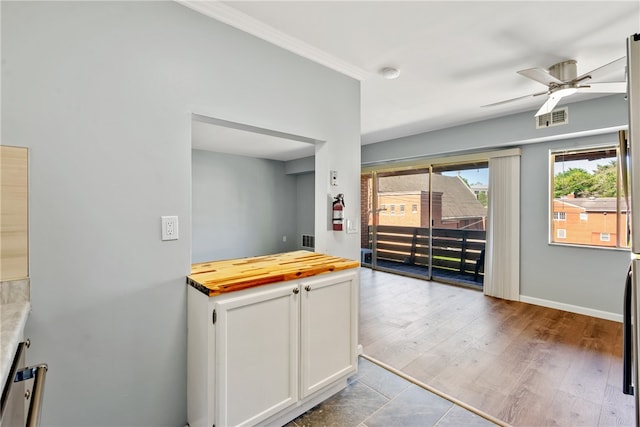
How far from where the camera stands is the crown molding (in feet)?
5.38

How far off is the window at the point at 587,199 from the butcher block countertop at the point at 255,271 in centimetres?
338

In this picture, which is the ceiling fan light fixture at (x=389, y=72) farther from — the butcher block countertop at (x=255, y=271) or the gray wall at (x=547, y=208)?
the gray wall at (x=547, y=208)

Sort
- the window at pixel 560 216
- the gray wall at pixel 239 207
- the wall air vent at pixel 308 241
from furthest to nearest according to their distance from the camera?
the wall air vent at pixel 308 241 < the gray wall at pixel 239 207 < the window at pixel 560 216

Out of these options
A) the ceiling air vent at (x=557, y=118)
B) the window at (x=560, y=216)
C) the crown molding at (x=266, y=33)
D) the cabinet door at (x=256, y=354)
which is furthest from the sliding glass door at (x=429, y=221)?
the cabinet door at (x=256, y=354)

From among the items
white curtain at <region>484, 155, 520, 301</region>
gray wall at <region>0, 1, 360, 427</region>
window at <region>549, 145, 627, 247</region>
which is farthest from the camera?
white curtain at <region>484, 155, 520, 301</region>

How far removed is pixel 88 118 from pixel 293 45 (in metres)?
1.35

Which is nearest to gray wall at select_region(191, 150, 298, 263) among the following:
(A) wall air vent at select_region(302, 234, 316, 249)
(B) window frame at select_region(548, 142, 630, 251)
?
(A) wall air vent at select_region(302, 234, 316, 249)

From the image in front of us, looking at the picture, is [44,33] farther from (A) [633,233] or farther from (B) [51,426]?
(A) [633,233]

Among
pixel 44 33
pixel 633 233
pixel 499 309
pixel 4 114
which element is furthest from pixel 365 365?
pixel 44 33

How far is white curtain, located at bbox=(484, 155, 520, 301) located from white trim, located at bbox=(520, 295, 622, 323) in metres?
0.16

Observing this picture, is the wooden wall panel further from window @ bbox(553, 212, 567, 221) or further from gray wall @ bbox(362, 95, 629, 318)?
window @ bbox(553, 212, 567, 221)

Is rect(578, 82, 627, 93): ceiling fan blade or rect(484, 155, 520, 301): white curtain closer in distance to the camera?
rect(578, 82, 627, 93): ceiling fan blade

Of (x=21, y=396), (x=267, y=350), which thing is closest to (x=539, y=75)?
(x=267, y=350)

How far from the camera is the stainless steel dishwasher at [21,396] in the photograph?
795 millimetres
